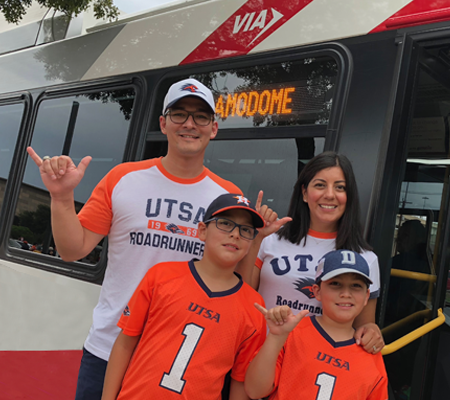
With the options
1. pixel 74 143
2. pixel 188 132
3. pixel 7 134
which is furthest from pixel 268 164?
pixel 7 134

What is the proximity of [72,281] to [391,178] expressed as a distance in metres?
2.11

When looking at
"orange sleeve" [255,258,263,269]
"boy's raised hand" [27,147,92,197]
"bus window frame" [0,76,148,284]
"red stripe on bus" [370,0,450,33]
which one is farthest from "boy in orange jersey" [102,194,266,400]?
"bus window frame" [0,76,148,284]

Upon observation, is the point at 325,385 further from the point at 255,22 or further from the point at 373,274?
the point at 255,22

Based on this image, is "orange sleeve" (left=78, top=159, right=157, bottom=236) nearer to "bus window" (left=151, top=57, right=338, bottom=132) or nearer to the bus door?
"bus window" (left=151, top=57, right=338, bottom=132)

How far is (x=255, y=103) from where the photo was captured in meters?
2.53

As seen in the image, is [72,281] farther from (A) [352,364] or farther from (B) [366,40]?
(B) [366,40]

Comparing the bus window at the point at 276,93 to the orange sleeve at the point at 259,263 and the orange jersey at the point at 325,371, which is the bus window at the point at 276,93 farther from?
the orange jersey at the point at 325,371

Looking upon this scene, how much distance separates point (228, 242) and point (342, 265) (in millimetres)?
414

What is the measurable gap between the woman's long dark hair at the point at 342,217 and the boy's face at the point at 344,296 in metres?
0.19

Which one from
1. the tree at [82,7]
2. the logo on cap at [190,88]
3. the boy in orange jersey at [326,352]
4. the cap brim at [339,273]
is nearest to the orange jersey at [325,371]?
the boy in orange jersey at [326,352]

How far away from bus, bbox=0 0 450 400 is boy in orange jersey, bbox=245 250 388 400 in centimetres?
33

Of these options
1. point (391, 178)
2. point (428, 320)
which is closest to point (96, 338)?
point (391, 178)

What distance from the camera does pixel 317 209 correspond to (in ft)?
6.26

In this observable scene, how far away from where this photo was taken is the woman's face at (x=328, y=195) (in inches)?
74.2
